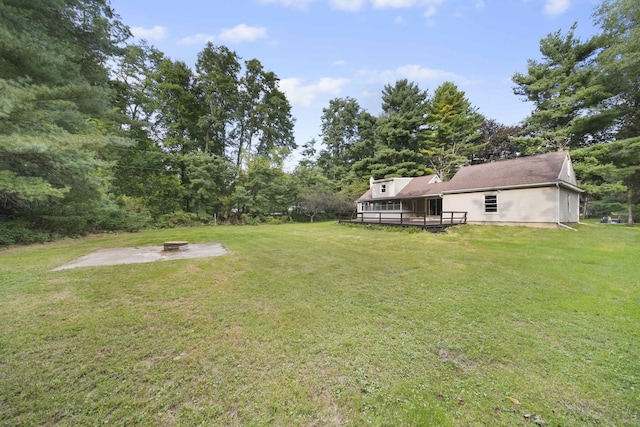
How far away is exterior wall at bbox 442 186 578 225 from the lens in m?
12.3

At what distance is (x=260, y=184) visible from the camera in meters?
23.5

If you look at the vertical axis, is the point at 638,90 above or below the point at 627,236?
above

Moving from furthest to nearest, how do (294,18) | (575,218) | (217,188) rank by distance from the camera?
(217,188)
(575,218)
(294,18)

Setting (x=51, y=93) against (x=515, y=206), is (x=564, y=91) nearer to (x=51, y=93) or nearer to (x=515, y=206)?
(x=515, y=206)

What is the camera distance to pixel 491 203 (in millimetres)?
14281

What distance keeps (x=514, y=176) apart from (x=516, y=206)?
188 centimetres

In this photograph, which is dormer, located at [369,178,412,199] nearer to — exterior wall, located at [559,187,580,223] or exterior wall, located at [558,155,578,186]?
exterior wall, located at [558,155,578,186]

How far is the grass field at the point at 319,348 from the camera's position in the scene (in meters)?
1.93

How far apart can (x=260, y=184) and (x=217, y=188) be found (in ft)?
13.0

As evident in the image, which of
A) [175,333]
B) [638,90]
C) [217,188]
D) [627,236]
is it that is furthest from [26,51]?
[638,90]

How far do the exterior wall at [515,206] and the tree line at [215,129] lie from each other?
24.4 feet

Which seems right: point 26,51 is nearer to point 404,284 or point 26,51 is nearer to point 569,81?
point 404,284

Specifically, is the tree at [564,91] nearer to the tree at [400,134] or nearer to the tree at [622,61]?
the tree at [622,61]

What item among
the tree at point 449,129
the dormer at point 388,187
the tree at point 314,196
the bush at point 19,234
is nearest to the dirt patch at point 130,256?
the bush at point 19,234
